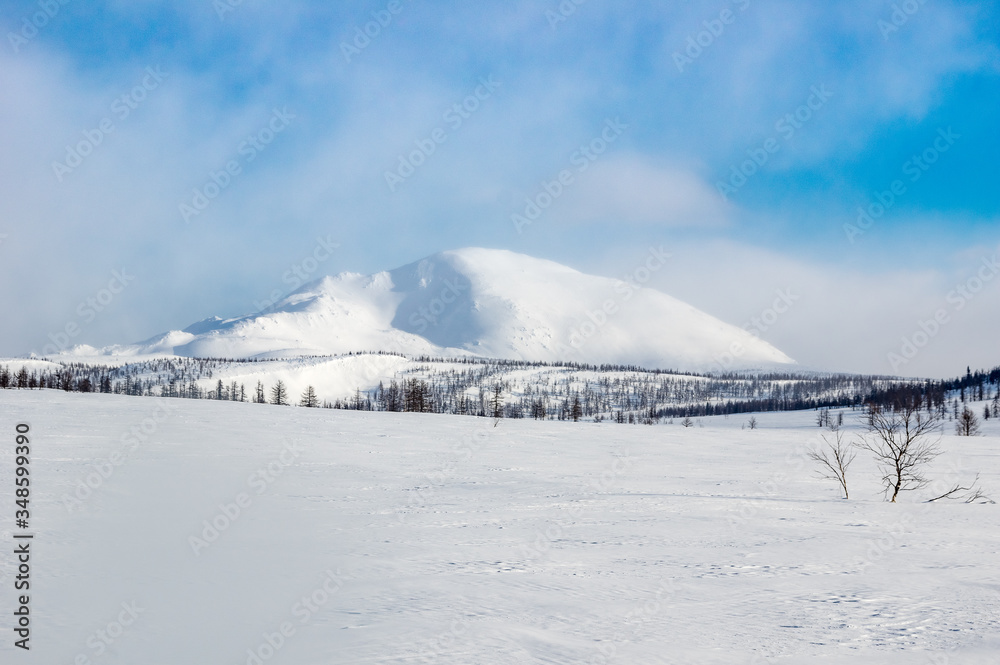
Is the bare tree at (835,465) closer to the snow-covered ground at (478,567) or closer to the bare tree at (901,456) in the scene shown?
the snow-covered ground at (478,567)

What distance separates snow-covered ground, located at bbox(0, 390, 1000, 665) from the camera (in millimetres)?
8516

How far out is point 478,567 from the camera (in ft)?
41.9

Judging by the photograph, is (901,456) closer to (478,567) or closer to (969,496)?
(969,496)

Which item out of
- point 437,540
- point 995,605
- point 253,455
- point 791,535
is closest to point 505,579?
point 437,540

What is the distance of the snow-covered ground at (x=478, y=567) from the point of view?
8.52m

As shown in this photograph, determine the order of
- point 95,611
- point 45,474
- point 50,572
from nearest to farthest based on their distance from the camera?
1. point 95,611
2. point 50,572
3. point 45,474

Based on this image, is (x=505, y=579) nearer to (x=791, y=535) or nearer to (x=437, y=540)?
(x=437, y=540)

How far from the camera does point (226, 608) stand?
10094 mm

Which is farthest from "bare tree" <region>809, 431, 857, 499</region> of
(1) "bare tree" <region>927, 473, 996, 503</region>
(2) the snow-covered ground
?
(1) "bare tree" <region>927, 473, 996, 503</region>

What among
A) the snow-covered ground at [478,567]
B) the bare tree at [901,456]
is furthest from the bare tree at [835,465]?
the bare tree at [901,456]

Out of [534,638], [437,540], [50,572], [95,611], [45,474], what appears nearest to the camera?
[534,638]

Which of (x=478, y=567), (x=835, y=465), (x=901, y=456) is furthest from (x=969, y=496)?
(x=478, y=567)

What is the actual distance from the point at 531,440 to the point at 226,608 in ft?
134

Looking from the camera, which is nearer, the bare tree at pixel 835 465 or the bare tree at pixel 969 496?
the bare tree at pixel 969 496
